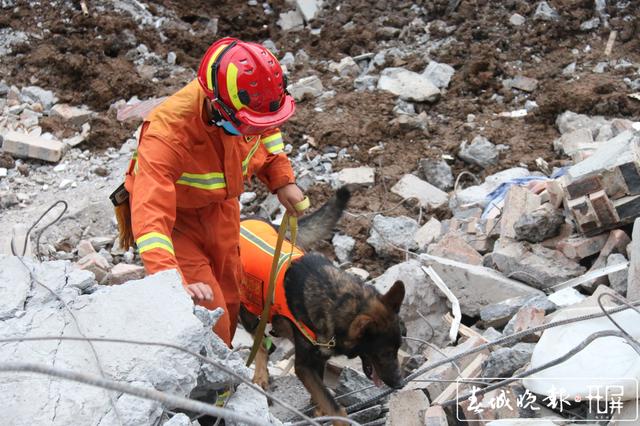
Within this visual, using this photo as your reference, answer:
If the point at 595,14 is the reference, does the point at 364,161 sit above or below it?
below

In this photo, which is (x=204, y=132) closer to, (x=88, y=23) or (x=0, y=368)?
(x=0, y=368)

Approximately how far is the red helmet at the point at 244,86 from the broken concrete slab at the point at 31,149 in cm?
506

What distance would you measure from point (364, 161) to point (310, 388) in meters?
4.01

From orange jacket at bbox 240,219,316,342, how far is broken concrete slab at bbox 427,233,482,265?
4.65 feet

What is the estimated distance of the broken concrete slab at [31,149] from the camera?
339 inches

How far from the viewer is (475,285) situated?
5.92 metres

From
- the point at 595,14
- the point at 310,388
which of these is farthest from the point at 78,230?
the point at 595,14

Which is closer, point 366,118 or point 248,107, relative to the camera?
point 248,107

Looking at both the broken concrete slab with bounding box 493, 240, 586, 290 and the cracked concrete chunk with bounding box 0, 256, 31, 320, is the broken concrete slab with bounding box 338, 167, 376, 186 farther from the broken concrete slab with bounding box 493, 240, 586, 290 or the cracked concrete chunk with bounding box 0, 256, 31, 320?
the cracked concrete chunk with bounding box 0, 256, 31, 320

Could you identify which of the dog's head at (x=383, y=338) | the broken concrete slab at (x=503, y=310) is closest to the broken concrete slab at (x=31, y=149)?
the dog's head at (x=383, y=338)

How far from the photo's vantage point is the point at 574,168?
19.1 ft

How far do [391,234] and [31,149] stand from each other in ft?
13.7

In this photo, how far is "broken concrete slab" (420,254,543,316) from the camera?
5820 millimetres

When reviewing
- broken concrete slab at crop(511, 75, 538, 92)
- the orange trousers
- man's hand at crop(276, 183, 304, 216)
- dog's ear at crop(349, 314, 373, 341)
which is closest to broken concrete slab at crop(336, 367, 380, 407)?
dog's ear at crop(349, 314, 373, 341)
